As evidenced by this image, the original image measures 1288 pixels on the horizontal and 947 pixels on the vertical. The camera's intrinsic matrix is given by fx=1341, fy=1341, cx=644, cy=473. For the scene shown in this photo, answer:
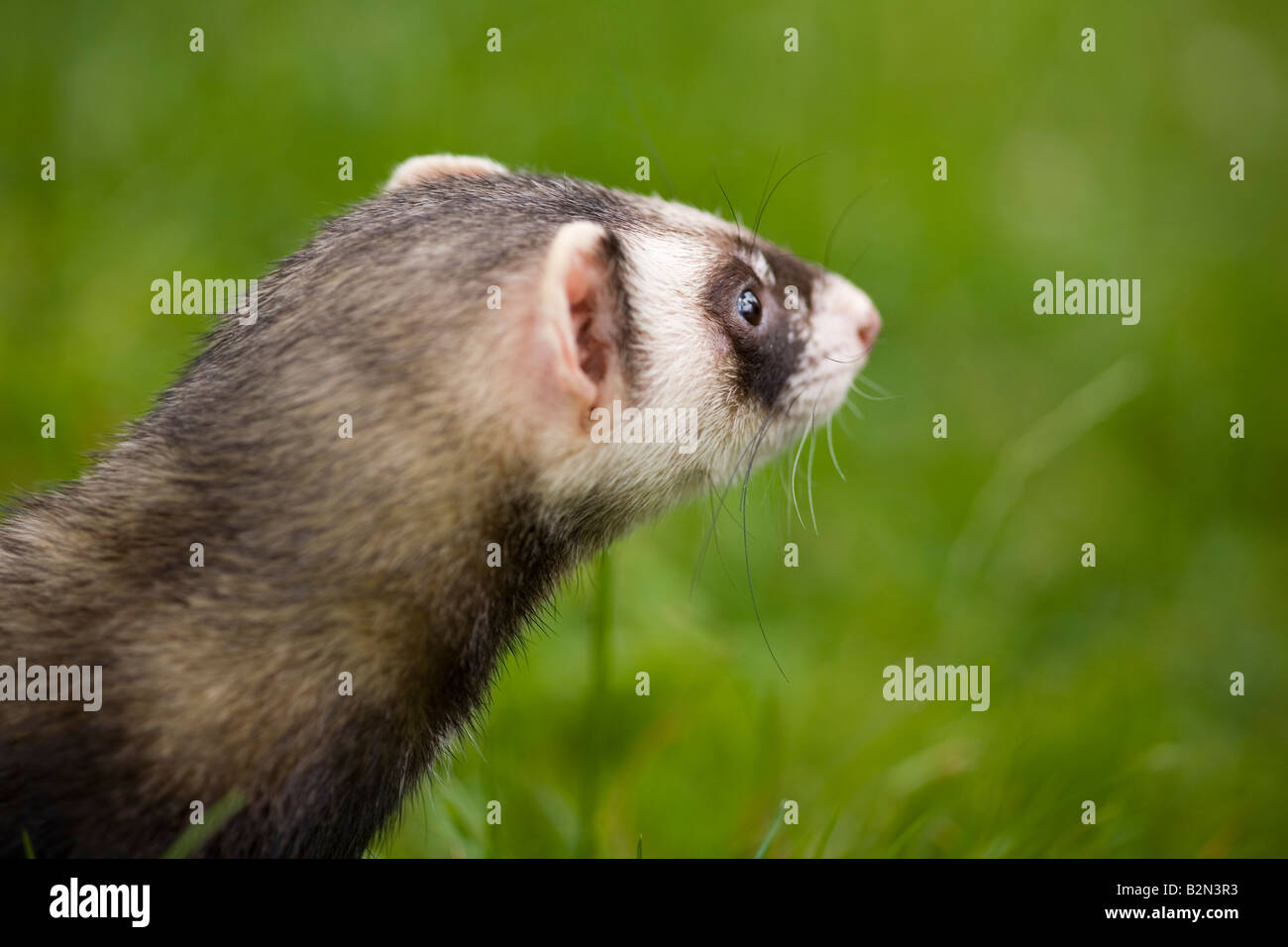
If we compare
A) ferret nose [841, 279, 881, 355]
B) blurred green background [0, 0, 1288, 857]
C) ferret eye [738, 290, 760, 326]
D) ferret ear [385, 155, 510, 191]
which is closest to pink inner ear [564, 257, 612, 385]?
ferret eye [738, 290, 760, 326]

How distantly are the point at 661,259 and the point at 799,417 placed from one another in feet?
1.99

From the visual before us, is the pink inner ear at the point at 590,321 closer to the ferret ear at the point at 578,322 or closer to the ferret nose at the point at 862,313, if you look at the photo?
the ferret ear at the point at 578,322

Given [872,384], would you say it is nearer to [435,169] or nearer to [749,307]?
[749,307]

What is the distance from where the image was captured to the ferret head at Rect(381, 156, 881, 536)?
2.89 metres

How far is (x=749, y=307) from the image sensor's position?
3.44 meters

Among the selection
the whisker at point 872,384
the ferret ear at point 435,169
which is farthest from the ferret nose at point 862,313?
the ferret ear at point 435,169

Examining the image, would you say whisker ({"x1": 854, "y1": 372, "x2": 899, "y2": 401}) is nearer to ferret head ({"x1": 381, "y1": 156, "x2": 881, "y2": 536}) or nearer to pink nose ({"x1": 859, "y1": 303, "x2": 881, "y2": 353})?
pink nose ({"x1": 859, "y1": 303, "x2": 881, "y2": 353})

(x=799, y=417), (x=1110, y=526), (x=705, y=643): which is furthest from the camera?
(x=1110, y=526)

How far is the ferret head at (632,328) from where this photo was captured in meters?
2.89

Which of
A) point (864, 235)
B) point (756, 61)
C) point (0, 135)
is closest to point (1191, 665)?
point (864, 235)

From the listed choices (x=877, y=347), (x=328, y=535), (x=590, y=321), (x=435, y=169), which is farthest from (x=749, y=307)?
(x=877, y=347)

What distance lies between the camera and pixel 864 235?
22.8 ft

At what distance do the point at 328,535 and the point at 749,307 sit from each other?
1264 millimetres
